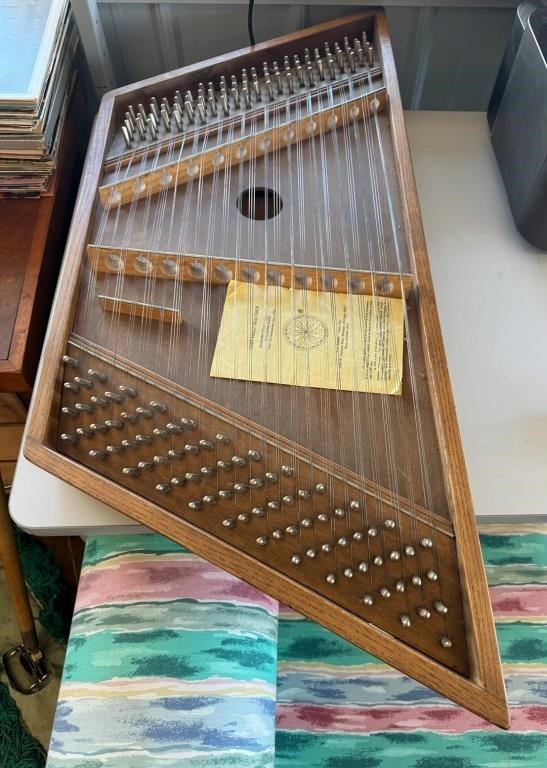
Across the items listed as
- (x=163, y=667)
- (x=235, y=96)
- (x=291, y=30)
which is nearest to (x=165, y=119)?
(x=235, y=96)

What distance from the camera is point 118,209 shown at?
0.95 m

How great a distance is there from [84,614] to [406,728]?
0.49m

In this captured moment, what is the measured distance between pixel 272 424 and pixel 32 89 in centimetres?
63

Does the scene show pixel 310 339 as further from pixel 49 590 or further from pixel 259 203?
pixel 49 590

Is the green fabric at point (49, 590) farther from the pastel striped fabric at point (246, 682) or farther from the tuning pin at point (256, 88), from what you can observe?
the tuning pin at point (256, 88)

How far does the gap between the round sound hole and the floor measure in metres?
1.03

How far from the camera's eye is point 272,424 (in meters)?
0.79

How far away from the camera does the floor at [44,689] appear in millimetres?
1375

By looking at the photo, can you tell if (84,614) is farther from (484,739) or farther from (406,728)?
(484,739)

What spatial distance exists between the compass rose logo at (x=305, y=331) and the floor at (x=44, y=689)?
983 millimetres

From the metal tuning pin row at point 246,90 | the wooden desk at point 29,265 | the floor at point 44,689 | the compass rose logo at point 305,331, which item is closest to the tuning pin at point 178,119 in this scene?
the metal tuning pin row at point 246,90

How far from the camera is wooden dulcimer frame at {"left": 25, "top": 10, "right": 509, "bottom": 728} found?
71 cm

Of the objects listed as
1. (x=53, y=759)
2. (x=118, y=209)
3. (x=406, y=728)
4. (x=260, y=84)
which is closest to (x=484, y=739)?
(x=406, y=728)

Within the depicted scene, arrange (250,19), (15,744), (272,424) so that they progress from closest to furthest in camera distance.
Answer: (272,424) < (250,19) < (15,744)
